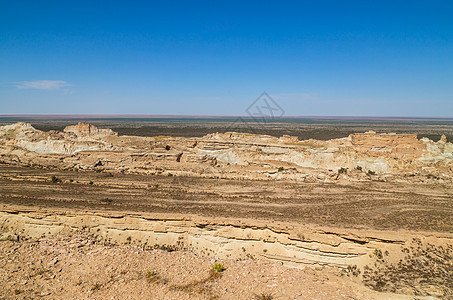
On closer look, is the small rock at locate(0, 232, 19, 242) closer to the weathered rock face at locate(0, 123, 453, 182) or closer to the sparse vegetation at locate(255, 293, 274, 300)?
the sparse vegetation at locate(255, 293, 274, 300)

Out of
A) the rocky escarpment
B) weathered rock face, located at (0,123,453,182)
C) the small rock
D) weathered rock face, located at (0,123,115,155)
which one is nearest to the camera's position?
the rocky escarpment

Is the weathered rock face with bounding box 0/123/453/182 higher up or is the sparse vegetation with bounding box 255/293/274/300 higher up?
the weathered rock face with bounding box 0/123/453/182

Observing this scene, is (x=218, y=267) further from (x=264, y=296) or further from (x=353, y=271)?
(x=353, y=271)

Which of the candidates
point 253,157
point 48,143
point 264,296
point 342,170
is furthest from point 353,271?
point 48,143

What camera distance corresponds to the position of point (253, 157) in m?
25.4

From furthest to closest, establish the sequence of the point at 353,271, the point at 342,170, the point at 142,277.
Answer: the point at 342,170, the point at 353,271, the point at 142,277

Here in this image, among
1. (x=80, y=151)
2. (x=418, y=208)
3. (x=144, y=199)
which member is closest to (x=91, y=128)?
(x=80, y=151)

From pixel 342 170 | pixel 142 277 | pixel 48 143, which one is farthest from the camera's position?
pixel 48 143

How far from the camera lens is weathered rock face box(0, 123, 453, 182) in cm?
2216

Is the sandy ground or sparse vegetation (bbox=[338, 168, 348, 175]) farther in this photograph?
sparse vegetation (bbox=[338, 168, 348, 175])

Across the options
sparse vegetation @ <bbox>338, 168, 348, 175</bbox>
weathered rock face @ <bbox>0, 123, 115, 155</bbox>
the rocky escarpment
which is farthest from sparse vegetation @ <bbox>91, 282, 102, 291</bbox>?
sparse vegetation @ <bbox>338, 168, 348, 175</bbox>

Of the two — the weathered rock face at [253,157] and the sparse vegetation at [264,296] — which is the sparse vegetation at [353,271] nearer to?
the sparse vegetation at [264,296]

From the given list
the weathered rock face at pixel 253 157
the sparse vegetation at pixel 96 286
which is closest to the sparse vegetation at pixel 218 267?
the sparse vegetation at pixel 96 286

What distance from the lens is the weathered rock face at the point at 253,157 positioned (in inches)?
872
